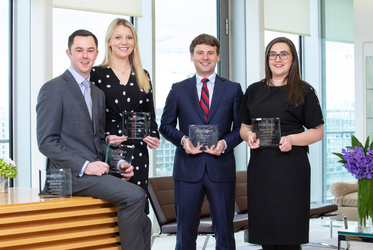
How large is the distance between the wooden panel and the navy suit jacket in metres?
0.73

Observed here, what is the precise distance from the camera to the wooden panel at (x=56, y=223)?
2129 mm

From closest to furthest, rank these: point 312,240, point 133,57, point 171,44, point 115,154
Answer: point 115,154, point 133,57, point 312,240, point 171,44

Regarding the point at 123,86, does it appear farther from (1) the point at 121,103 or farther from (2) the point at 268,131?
(2) the point at 268,131

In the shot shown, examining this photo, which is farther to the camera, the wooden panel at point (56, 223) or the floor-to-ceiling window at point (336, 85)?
the floor-to-ceiling window at point (336, 85)

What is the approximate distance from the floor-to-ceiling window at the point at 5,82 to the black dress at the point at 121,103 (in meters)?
2.19

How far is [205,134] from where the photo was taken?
2.86m

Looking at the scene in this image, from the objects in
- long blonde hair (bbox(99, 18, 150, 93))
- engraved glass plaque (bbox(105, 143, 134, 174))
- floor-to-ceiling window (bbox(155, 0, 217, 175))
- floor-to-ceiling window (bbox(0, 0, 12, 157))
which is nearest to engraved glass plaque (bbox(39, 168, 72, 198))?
engraved glass plaque (bbox(105, 143, 134, 174))

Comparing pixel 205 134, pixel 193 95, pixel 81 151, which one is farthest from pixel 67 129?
pixel 193 95

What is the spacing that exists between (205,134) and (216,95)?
367 millimetres

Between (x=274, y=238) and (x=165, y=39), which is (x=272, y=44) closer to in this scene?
(x=274, y=238)

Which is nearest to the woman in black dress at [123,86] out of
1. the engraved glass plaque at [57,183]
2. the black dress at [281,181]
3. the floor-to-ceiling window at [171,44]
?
the engraved glass plaque at [57,183]

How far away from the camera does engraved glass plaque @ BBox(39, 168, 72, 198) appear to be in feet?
7.52

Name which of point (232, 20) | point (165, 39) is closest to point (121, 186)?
point (165, 39)

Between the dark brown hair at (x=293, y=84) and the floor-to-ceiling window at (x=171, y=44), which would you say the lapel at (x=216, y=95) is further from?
the floor-to-ceiling window at (x=171, y=44)
